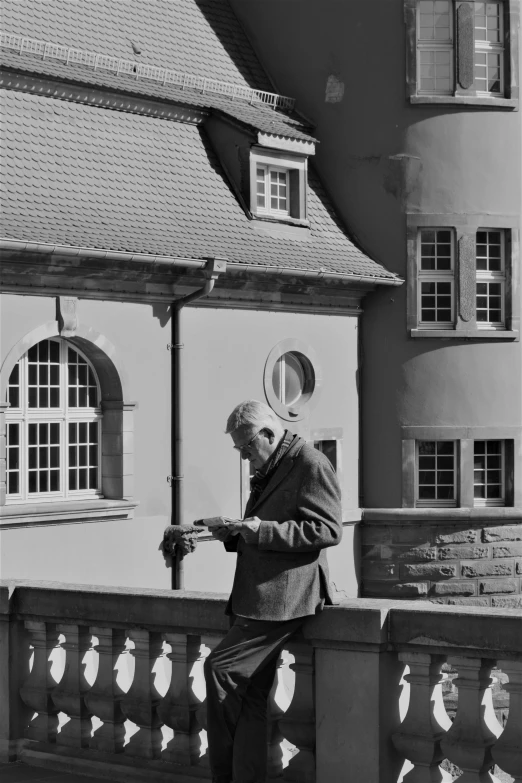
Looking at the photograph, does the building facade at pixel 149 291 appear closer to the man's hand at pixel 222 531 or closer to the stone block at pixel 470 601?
the stone block at pixel 470 601

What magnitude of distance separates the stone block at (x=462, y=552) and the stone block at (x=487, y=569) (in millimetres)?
139

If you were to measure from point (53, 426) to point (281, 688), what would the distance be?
41.3 feet

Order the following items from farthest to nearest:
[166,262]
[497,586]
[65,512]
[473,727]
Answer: [497,586]
[166,262]
[65,512]
[473,727]

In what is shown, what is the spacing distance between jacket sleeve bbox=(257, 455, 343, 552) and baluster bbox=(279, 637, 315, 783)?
0.54m

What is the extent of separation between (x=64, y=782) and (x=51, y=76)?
46.9 ft

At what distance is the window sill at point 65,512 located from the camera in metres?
17.5

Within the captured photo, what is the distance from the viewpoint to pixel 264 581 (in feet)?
19.5

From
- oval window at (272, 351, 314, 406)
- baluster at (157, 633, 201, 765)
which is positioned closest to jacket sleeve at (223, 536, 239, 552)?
baluster at (157, 633, 201, 765)

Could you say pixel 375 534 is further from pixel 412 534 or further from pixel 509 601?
pixel 509 601

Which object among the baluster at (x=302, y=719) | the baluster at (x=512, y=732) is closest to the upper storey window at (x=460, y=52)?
the baluster at (x=302, y=719)

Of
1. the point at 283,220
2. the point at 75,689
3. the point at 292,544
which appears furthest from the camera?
the point at 283,220

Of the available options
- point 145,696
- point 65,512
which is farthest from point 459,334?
point 145,696

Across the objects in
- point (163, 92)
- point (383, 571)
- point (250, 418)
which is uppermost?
point (163, 92)

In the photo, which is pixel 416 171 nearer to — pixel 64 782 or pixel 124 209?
pixel 124 209
